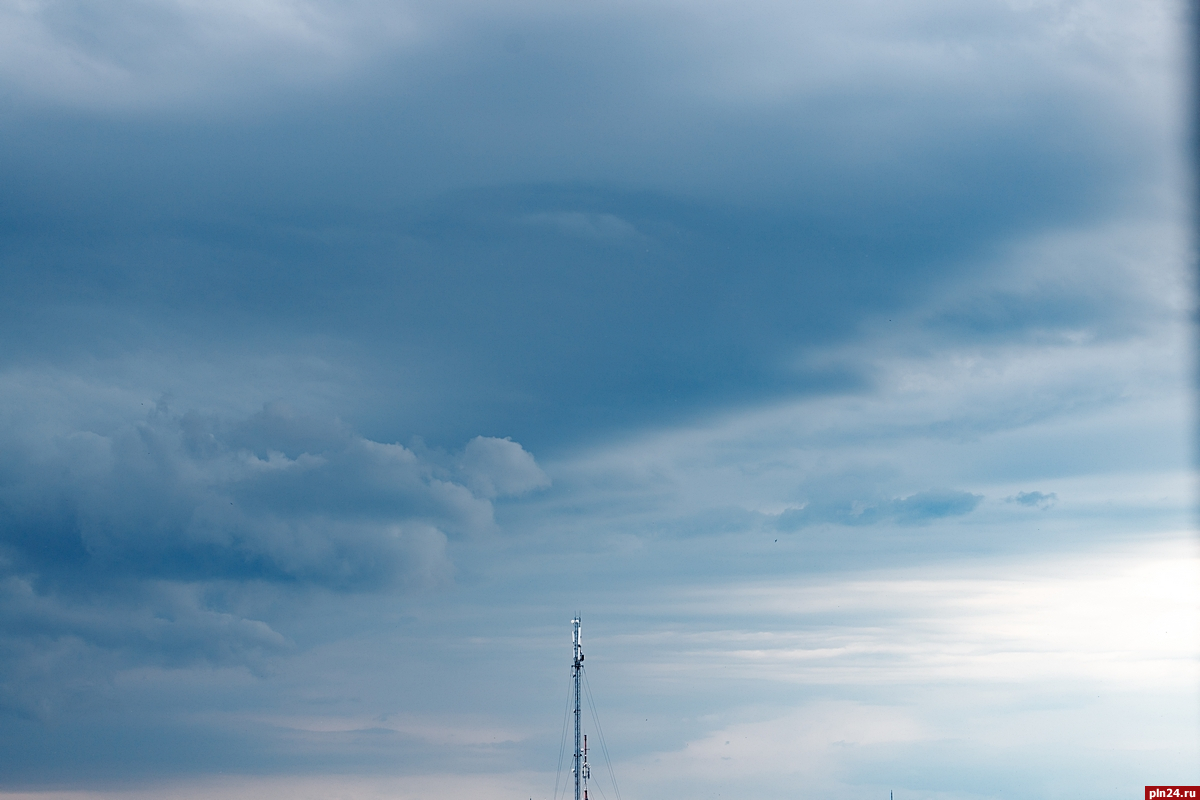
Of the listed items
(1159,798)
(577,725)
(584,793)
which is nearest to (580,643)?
(577,725)

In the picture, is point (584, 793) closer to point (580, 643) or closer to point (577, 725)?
point (577, 725)

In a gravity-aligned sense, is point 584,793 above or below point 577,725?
below

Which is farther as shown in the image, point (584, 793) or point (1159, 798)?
point (584, 793)

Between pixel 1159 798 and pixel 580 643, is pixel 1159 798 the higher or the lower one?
the lower one

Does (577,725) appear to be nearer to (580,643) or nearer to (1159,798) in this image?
(580,643)

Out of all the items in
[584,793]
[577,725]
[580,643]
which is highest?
[580,643]

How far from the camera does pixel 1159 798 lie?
14175cm

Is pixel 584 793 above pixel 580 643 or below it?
below

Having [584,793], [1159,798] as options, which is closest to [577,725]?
[584,793]

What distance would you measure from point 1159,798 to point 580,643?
4811 inches

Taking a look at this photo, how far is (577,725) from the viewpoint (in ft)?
593

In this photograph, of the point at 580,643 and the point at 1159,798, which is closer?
the point at 1159,798

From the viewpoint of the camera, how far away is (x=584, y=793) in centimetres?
18050

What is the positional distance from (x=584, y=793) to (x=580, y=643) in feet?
124
